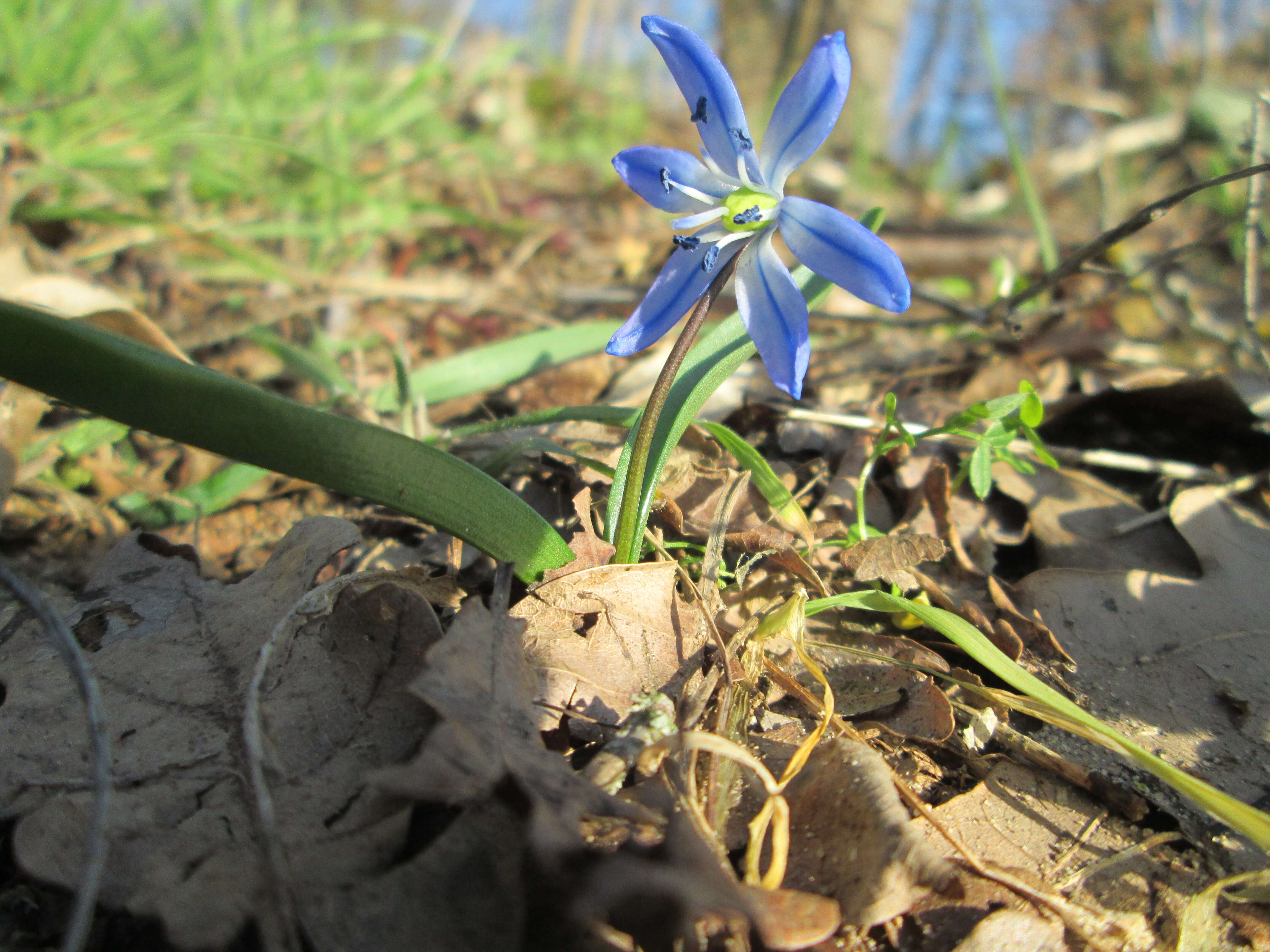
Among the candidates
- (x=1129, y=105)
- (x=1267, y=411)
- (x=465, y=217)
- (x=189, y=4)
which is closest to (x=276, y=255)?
(x=465, y=217)

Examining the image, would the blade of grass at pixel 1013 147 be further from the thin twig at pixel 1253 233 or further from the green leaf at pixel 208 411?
the green leaf at pixel 208 411

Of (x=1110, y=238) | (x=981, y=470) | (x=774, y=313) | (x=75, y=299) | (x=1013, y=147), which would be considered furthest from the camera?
(x=1013, y=147)

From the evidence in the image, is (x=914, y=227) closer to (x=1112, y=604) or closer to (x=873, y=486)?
(x=873, y=486)

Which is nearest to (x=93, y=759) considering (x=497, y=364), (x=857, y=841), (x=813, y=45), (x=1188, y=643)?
(x=857, y=841)

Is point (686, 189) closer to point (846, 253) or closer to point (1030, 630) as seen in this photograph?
point (846, 253)

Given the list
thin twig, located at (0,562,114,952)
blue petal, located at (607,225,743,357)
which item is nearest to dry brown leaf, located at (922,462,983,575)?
blue petal, located at (607,225,743,357)

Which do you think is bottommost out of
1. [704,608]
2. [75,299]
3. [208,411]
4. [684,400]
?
[704,608]
